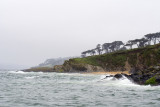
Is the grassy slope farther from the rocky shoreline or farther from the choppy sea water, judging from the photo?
the choppy sea water

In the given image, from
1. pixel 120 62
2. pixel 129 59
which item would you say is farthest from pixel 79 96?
pixel 129 59

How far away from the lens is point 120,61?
148m

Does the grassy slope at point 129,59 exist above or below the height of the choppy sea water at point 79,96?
above

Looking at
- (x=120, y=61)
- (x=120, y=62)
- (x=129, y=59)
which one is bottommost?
(x=120, y=62)

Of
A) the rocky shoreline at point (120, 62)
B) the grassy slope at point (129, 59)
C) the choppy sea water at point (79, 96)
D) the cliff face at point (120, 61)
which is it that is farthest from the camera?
the cliff face at point (120, 61)

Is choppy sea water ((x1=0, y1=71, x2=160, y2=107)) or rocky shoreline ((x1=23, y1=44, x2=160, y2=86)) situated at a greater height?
rocky shoreline ((x1=23, y1=44, x2=160, y2=86))

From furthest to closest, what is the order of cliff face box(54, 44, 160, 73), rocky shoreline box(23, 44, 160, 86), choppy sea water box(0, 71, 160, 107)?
cliff face box(54, 44, 160, 73)
rocky shoreline box(23, 44, 160, 86)
choppy sea water box(0, 71, 160, 107)

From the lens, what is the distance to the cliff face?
136 meters

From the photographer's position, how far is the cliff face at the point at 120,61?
136m

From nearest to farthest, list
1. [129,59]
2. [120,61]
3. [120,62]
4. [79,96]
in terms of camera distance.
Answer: [79,96], [129,59], [120,62], [120,61]

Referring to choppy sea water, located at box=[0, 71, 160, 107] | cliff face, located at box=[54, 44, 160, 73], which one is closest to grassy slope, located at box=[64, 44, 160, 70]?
cliff face, located at box=[54, 44, 160, 73]

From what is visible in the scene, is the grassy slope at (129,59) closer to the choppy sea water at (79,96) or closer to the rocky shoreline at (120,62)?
the rocky shoreline at (120,62)

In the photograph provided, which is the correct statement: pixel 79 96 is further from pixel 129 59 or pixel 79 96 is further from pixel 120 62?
pixel 129 59

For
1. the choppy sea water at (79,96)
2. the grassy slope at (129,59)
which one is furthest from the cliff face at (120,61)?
the choppy sea water at (79,96)
